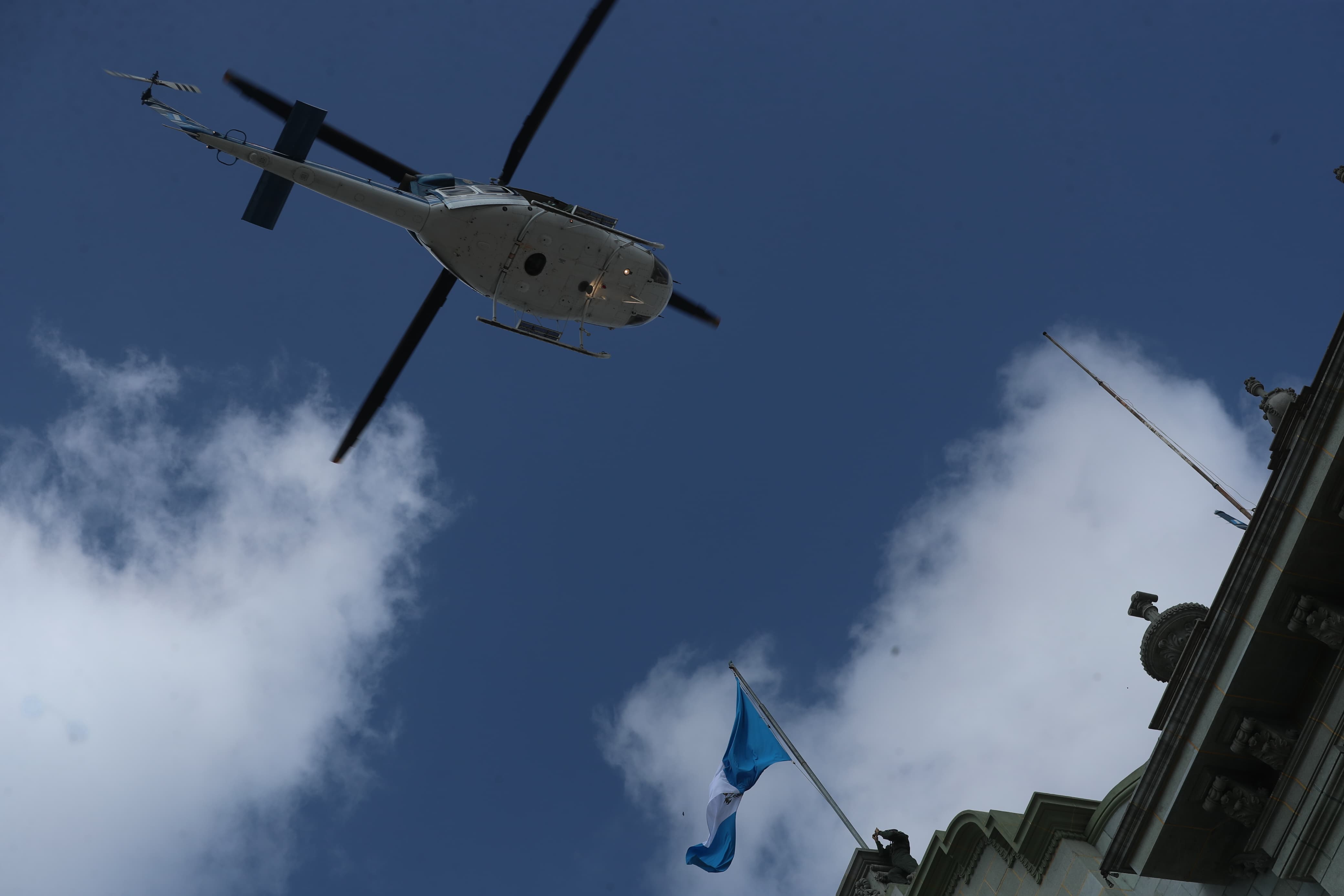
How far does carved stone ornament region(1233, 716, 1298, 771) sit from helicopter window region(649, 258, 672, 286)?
14388 mm

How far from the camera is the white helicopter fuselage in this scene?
19203 millimetres

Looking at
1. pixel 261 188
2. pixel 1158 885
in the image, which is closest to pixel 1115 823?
pixel 1158 885

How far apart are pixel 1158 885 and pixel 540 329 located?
15174mm

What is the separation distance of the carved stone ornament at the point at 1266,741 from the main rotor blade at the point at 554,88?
674 inches

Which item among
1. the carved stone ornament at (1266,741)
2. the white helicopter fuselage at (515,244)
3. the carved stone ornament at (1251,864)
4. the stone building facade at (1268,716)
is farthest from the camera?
the white helicopter fuselage at (515,244)

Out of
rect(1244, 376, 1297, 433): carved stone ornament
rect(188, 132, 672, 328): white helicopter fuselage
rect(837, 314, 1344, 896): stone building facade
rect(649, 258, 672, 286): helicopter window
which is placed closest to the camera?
rect(837, 314, 1344, 896): stone building facade

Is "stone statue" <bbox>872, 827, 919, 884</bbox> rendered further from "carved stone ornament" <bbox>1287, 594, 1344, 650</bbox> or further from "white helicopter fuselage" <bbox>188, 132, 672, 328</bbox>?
"white helicopter fuselage" <bbox>188, 132, 672, 328</bbox>

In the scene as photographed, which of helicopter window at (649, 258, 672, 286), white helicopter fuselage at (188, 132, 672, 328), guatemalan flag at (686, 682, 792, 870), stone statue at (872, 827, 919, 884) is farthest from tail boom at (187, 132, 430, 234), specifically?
stone statue at (872, 827, 919, 884)

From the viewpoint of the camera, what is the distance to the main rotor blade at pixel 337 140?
18969mm

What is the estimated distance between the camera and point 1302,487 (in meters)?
11.2

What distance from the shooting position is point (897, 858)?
17.3 metres

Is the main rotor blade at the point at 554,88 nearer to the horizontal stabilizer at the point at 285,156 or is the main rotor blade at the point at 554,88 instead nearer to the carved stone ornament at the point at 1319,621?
the horizontal stabilizer at the point at 285,156

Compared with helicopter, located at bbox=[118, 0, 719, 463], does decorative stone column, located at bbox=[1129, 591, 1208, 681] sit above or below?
below

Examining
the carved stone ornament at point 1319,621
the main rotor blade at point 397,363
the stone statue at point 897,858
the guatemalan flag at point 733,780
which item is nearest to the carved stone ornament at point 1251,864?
the carved stone ornament at point 1319,621
